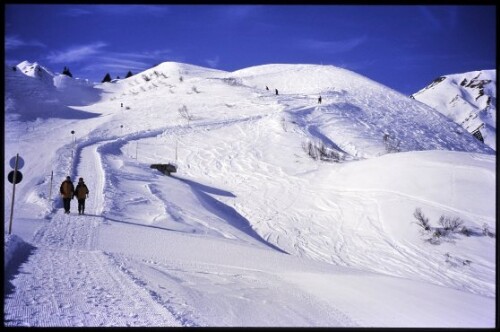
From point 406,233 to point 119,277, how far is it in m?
11.9

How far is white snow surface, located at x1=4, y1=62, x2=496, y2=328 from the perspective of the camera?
227 inches

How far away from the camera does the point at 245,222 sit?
1697 cm

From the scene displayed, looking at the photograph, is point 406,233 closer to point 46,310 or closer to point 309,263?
point 309,263

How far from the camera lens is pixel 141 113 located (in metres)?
42.3

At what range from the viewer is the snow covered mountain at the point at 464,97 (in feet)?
396

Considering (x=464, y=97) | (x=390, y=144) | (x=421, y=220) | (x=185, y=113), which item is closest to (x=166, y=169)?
(x=421, y=220)

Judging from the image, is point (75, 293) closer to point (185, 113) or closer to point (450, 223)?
point (450, 223)

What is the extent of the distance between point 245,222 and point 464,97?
473 feet

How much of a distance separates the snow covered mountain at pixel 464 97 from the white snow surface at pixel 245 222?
295 ft

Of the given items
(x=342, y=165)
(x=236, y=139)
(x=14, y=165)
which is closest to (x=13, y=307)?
(x=14, y=165)

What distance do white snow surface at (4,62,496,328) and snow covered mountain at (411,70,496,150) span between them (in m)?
89.8

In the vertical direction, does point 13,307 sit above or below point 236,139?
below

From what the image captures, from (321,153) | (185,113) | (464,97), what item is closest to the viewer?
(321,153)

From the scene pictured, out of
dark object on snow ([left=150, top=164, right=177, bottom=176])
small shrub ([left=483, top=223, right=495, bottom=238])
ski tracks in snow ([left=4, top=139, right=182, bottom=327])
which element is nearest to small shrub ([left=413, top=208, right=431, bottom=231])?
small shrub ([left=483, top=223, right=495, bottom=238])
